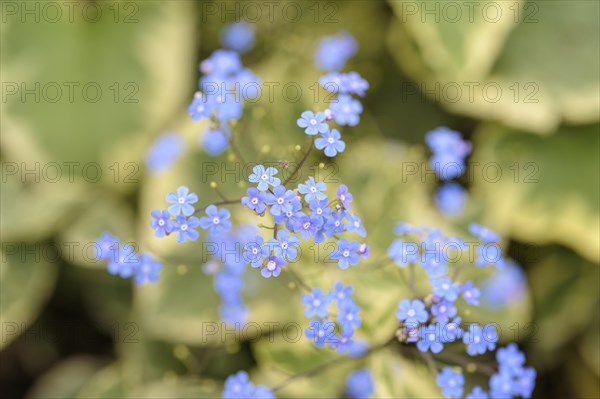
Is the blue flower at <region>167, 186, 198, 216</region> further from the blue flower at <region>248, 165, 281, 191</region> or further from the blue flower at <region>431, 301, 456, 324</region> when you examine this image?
the blue flower at <region>431, 301, 456, 324</region>

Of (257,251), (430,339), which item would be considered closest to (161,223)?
(257,251)

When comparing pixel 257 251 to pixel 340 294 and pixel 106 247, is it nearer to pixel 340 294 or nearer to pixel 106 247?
pixel 340 294

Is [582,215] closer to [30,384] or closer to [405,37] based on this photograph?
[405,37]

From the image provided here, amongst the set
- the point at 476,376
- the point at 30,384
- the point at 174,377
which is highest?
the point at 174,377

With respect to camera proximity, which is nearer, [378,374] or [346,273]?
[378,374]

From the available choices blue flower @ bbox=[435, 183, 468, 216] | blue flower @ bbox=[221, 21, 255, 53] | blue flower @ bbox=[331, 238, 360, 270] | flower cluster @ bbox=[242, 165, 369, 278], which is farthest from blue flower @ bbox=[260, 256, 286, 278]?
blue flower @ bbox=[221, 21, 255, 53]

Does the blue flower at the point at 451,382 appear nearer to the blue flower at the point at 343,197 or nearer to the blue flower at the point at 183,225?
the blue flower at the point at 343,197

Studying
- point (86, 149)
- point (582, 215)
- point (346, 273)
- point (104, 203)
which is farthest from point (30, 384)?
point (582, 215)
